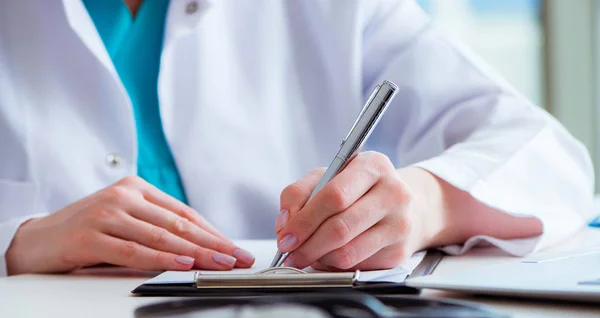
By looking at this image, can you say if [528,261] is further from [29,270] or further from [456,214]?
[29,270]

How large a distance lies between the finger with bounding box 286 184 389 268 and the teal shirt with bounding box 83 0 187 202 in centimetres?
40

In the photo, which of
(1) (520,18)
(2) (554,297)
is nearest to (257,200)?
(2) (554,297)

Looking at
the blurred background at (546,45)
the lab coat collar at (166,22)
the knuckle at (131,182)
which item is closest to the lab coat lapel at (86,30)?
the lab coat collar at (166,22)

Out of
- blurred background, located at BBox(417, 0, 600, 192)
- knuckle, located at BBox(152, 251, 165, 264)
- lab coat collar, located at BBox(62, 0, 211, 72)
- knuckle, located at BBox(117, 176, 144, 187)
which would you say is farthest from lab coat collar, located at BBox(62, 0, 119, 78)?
blurred background, located at BBox(417, 0, 600, 192)

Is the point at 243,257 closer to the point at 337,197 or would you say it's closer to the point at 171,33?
the point at 337,197

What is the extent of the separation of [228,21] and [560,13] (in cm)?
170

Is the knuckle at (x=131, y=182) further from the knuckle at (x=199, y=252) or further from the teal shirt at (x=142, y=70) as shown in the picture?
the teal shirt at (x=142, y=70)

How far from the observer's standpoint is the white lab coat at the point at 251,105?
0.95 m

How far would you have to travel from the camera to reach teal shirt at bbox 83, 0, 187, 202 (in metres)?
0.99

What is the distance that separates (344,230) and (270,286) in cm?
9

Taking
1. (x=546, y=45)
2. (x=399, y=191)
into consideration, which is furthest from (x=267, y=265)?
(x=546, y=45)

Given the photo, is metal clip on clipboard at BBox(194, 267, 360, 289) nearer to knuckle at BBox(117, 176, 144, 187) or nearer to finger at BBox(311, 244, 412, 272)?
finger at BBox(311, 244, 412, 272)

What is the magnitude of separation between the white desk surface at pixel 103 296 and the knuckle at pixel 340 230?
3.6 inches

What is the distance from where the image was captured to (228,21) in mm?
1068
